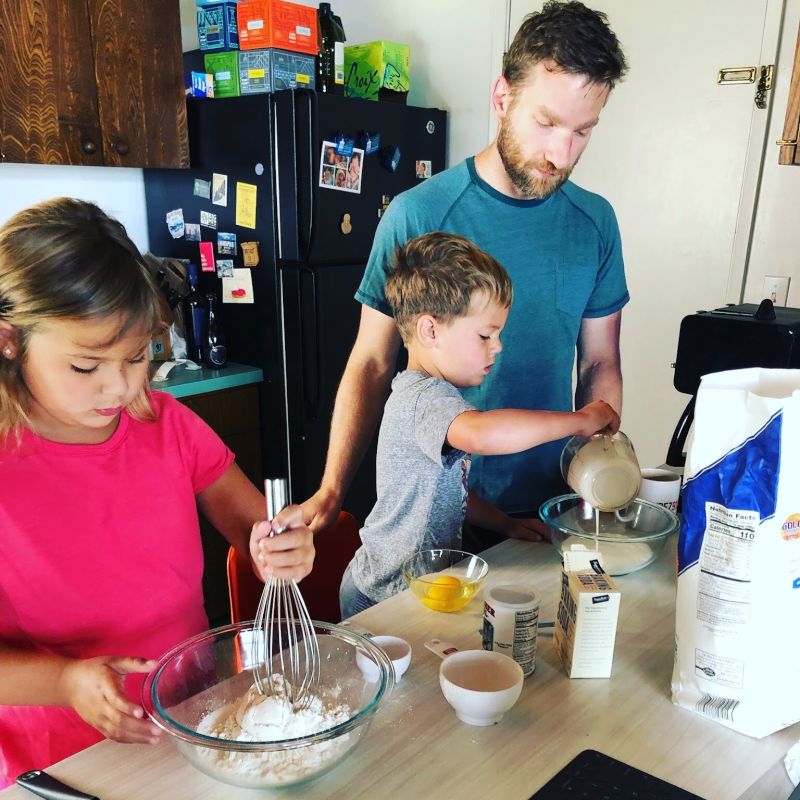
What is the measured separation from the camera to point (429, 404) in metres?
1.24

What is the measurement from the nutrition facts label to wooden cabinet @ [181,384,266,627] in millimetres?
1922

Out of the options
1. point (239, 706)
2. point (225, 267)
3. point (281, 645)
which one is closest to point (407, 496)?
point (281, 645)

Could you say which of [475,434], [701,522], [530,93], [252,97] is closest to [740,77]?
[530,93]

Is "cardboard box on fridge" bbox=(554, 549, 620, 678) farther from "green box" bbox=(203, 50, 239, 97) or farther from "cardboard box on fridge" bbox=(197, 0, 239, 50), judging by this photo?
"cardboard box on fridge" bbox=(197, 0, 239, 50)

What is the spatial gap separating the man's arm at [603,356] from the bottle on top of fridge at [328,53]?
1594 mm

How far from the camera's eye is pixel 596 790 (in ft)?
2.43

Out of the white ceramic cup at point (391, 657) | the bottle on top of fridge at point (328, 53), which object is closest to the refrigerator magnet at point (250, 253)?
the bottle on top of fridge at point (328, 53)

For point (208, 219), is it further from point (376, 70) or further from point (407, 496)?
point (407, 496)

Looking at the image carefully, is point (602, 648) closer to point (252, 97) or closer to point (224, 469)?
point (224, 469)

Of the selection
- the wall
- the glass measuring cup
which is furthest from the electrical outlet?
the wall

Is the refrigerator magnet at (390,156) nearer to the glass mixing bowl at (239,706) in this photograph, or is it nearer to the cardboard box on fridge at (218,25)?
the cardboard box on fridge at (218,25)

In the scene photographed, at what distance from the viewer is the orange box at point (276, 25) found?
2.50 meters

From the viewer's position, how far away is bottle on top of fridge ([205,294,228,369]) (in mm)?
2668

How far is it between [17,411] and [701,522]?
89 centimetres
